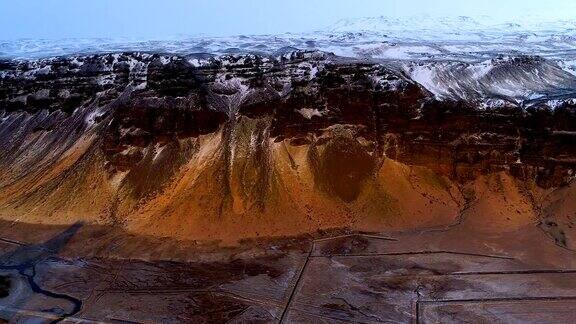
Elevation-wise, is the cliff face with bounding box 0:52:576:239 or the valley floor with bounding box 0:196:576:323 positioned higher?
the cliff face with bounding box 0:52:576:239

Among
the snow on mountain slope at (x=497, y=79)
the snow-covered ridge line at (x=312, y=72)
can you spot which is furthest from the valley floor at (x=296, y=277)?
the snow-covered ridge line at (x=312, y=72)

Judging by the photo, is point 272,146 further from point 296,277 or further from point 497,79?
point 497,79

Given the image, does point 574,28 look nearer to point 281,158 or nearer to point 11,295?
point 281,158

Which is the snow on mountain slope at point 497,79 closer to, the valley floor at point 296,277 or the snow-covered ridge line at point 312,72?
the snow-covered ridge line at point 312,72

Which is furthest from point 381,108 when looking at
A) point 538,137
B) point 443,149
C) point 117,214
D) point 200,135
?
point 117,214

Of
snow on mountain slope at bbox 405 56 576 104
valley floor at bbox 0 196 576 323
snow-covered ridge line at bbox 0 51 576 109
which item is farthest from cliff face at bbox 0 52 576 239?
valley floor at bbox 0 196 576 323

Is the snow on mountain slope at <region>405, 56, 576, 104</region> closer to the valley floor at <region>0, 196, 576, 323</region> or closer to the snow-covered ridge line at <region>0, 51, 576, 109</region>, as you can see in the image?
the snow-covered ridge line at <region>0, 51, 576, 109</region>

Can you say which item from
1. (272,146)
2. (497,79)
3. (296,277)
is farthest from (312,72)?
(296,277)

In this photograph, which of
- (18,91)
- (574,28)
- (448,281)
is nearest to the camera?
(448,281)
